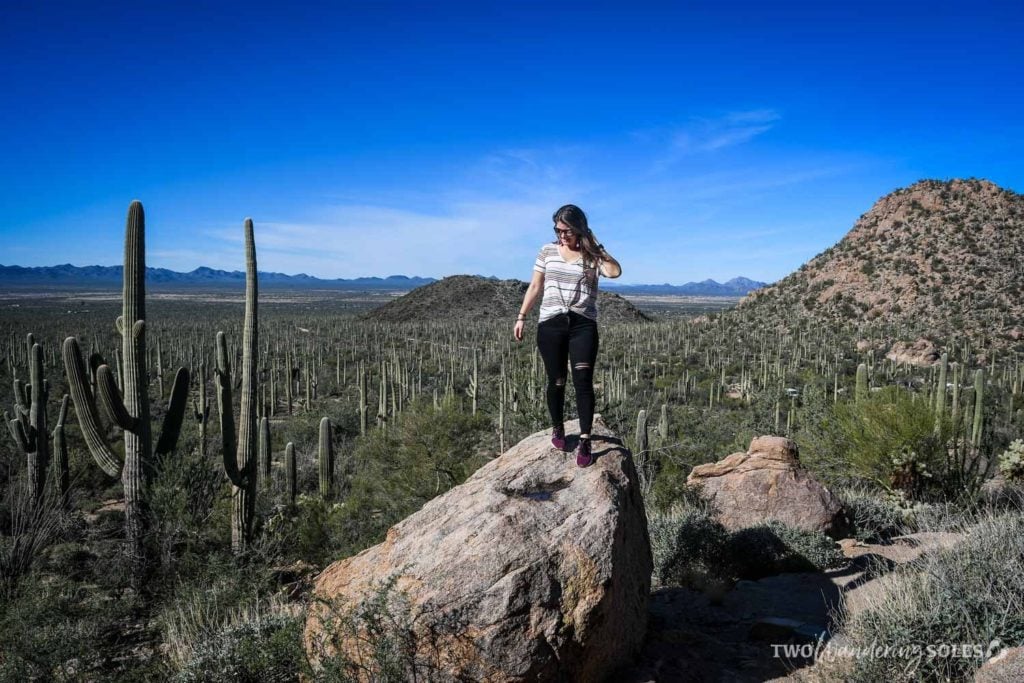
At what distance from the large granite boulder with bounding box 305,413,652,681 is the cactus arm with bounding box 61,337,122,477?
5.41m

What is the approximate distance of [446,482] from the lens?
10094mm

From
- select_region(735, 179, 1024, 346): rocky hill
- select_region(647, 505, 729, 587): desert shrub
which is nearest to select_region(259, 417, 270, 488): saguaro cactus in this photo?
select_region(647, 505, 729, 587): desert shrub

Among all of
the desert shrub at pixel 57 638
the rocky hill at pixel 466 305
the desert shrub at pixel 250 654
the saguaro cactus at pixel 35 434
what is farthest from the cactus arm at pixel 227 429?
the rocky hill at pixel 466 305

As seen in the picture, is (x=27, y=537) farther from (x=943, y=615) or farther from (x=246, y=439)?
(x=943, y=615)

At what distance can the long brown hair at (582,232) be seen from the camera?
4293mm

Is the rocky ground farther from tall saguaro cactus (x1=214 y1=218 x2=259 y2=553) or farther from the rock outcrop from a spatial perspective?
the rock outcrop

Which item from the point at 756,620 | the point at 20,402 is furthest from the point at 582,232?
the point at 20,402

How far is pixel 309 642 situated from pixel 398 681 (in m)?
0.76

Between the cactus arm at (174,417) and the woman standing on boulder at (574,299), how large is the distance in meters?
6.29

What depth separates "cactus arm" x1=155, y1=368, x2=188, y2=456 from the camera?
8.47 metres

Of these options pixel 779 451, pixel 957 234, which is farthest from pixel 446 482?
pixel 957 234

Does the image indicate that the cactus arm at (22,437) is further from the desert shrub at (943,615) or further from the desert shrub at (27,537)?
the desert shrub at (943,615)

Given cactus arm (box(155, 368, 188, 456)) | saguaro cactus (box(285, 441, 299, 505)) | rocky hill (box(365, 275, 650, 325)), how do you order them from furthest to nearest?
rocky hill (box(365, 275, 650, 325)) → saguaro cactus (box(285, 441, 299, 505)) → cactus arm (box(155, 368, 188, 456))

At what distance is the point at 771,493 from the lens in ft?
24.4
